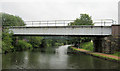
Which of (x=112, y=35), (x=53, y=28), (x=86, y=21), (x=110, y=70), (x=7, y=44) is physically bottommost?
(x=110, y=70)

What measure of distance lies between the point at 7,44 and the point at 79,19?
1370 inches

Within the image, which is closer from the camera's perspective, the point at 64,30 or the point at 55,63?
the point at 55,63

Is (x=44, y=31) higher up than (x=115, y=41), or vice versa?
(x=44, y=31)

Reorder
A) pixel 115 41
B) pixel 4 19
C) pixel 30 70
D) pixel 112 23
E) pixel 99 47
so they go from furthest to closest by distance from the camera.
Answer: pixel 4 19, pixel 99 47, pixel 112 23, pixel 115 41, pixel 30 70

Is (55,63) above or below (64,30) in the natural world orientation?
below

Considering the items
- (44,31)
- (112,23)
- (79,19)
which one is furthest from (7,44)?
(79,19)

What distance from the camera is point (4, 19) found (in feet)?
144

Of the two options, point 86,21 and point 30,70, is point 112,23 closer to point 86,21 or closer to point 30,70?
point 30,70

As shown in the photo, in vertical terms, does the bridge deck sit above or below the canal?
above

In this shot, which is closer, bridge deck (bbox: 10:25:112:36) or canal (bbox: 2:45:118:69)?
canal (bbox: 2:45:118:69)

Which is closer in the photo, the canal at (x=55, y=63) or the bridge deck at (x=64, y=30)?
the canal at (x=55, y=63)

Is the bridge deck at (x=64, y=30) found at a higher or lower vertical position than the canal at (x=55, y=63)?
higher

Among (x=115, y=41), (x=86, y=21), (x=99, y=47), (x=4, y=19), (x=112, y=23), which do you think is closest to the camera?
(x=115, y=41)

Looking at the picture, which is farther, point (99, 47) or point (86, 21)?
point (86, 21)
